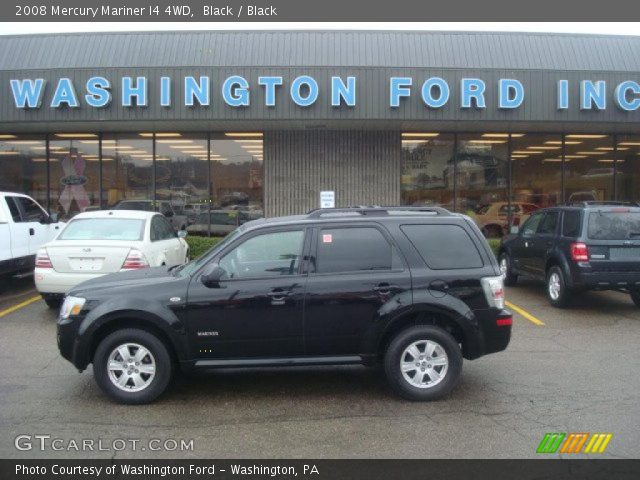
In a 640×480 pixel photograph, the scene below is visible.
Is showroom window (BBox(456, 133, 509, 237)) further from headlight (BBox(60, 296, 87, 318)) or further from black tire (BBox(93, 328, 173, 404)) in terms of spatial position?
headlight (BBox(60, 296, 87, 318))

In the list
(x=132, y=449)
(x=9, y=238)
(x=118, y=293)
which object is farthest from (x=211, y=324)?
(x=9, y=238)

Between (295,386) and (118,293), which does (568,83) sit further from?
(118,293)

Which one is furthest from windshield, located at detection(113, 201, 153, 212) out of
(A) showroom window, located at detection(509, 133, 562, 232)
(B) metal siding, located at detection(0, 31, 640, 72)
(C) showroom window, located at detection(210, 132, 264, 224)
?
(A) showroom window, located at detection(509, 133, 562, 232)

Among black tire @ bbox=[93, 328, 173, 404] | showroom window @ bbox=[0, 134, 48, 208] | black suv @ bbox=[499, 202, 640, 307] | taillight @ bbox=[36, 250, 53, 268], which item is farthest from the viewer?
showroom window @ bbox=[0, 134, 48, 208]

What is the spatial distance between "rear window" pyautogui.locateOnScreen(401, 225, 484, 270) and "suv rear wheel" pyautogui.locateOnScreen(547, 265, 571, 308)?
4.54 m

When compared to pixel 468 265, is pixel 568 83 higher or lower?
higher

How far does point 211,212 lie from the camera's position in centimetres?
1677

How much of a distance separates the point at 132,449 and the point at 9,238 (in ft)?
Result: 24.5

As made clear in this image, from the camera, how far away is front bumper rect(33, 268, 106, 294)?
28.8 feet

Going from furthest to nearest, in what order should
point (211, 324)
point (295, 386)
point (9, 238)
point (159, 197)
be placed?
point (159, 197), point (9, 238), point (295, 386), point (211, 324)

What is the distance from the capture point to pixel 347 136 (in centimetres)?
1644

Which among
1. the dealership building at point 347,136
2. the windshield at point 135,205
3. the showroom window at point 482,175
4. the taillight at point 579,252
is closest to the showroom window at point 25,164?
the dealership building at point 347,136

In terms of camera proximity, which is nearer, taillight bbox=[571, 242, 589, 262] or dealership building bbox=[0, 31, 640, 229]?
→ taillight bbox=[571, 242, 589, 262]

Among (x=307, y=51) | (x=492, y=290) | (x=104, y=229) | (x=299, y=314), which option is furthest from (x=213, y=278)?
(x=307, y=51)
